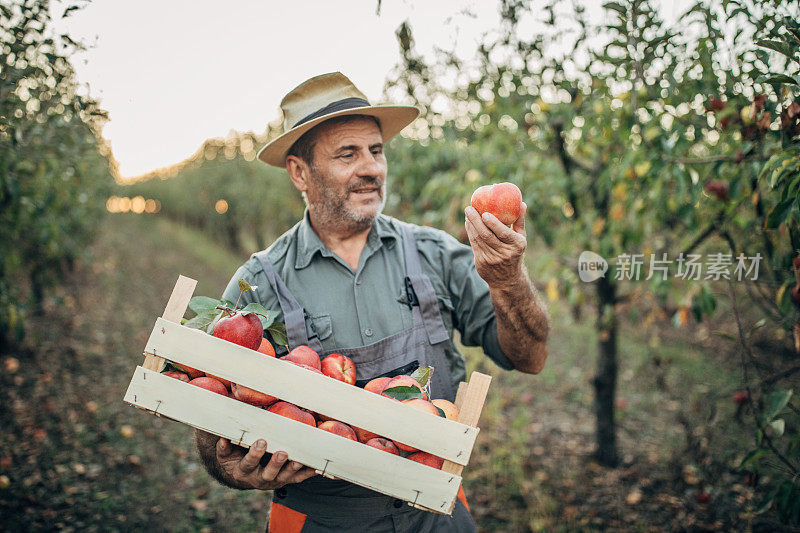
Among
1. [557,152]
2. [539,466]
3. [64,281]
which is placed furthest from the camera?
[64,281]

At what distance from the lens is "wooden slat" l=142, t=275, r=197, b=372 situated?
4.56 feet

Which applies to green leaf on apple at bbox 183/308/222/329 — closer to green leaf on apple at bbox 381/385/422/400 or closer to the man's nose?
green leaf on apple at bbox 381/385/422/400

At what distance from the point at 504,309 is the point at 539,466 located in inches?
122

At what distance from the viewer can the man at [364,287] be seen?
67.8 inches

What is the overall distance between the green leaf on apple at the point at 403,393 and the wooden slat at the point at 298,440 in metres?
0.13

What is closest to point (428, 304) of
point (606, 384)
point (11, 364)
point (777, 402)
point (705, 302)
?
point (777, 402)

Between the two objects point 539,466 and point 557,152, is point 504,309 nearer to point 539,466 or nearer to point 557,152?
point 557,152

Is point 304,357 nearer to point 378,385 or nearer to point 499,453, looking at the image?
point 378,385

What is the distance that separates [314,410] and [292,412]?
79 millimetres

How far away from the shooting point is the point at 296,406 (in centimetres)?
140

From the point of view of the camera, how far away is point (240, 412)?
1.33 metres

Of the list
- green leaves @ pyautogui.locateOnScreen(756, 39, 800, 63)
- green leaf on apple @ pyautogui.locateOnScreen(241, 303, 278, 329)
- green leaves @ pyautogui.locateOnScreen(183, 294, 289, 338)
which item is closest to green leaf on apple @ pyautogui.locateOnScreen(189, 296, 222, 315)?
green leaves @ pyautogui.locateOnScreen(183, 294, 289, 338)

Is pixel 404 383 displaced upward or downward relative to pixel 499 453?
downward

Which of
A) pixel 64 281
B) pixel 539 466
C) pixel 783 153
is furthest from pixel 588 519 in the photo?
pixel 64 281
